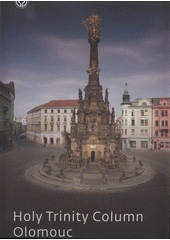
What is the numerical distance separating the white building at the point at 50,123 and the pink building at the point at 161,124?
803 inches

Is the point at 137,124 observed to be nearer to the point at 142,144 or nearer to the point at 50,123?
the point at 142,144

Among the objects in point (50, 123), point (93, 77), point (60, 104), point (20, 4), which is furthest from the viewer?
point (60, 104)

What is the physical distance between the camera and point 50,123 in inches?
1453

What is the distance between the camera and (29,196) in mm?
10508

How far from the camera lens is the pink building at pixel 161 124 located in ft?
96.3

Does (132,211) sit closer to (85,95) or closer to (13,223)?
(13,223)

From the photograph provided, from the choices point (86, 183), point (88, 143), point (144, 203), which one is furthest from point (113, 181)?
point (88, 143)

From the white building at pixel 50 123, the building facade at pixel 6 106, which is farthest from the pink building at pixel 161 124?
the building facade at pixel 6 106

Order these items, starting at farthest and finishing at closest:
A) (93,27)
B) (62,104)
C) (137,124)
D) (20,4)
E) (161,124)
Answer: (62,104) → (137,124) → (161,124) → (93,27) → (20,4)

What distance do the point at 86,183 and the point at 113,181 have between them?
8.67ft

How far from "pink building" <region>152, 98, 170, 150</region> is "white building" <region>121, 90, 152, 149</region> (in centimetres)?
Result: 133

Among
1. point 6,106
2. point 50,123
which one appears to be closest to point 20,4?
point 6,106

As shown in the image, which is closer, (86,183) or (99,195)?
(99,195)

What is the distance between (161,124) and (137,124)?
18.2ft
